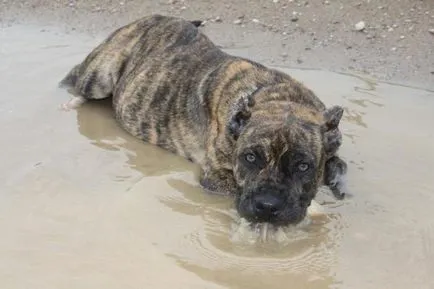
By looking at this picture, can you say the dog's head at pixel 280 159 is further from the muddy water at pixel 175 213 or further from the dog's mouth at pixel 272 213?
the muddy water at pixel 175 213

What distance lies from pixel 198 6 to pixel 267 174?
202 inches

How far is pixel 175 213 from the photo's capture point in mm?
5246

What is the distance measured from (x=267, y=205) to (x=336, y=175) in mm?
1007

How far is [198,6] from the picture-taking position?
9461mm

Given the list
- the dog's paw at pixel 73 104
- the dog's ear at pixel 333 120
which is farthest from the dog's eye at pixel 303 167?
the dog's paw at pixel 73 104

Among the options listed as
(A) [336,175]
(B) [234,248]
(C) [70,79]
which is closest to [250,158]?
(B) [234,248]

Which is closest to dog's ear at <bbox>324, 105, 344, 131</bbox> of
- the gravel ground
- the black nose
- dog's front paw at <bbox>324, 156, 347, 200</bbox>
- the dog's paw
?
dog's front paw at <bbox>324, 156, 347, 200</bbox>

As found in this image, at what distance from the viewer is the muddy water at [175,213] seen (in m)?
4.54

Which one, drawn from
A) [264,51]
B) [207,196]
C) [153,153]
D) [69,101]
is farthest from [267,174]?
[264,51]

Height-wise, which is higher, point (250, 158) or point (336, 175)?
point (250, 158)

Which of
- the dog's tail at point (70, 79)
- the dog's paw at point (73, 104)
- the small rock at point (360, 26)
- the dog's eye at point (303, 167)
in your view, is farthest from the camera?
the small rock at point (360, 26)

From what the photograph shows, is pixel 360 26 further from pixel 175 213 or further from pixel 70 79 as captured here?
pixel 175 213

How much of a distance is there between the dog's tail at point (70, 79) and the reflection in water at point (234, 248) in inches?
67.8

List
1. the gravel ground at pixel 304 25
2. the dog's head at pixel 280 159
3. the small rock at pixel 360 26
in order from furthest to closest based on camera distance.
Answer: the small rock at pixel 360 26 → the gravel ground at pixel 304 25 → the dog's head at pixel 280 159
